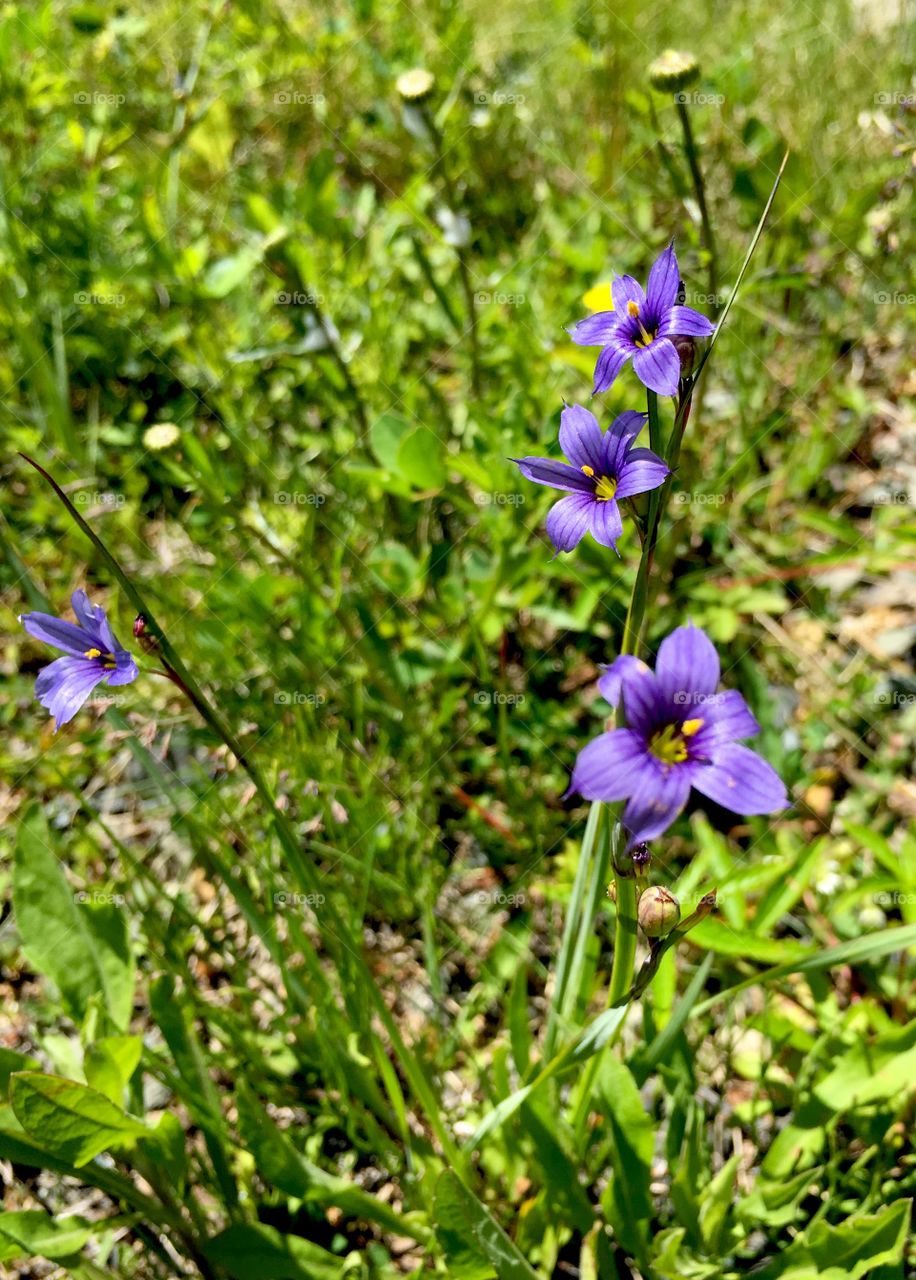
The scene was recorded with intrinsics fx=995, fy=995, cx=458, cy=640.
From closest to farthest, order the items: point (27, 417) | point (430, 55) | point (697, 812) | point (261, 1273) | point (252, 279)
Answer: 1. point (261, 1273)
2. point (697, 812)
3. point (27, 417)
4. point (252, 279)
5. point (430, 55)

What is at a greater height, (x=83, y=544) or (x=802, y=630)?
(x=83, y=544)

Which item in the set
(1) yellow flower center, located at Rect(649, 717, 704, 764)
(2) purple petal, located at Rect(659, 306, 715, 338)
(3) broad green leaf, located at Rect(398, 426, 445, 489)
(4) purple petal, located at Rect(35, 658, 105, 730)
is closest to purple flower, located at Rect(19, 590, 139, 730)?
(4) purple petal, located at Rect(35, 658, 105, 730)

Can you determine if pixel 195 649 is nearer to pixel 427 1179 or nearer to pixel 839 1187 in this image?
pixel 427 1179

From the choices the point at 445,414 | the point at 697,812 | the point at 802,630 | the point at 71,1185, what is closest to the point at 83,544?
the point at 445,414

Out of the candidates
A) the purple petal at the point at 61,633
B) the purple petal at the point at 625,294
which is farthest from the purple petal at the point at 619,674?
the purple petal at the point at 61,633

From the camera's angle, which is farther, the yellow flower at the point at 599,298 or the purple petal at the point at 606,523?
the yellow flower at the point at 599,298

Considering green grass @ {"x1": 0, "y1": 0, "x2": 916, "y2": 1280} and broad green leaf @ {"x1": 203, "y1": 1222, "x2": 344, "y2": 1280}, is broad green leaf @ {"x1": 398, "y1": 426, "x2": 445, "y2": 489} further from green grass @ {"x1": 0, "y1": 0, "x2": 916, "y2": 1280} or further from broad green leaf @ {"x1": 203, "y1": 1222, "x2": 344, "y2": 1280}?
broad green leaf @ {"x1": 203, "y1": 1222, "x2": 344, "y2": 1280}

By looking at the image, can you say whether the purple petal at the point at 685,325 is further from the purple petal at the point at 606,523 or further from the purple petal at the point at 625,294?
the purple petal at the point at 606,523
